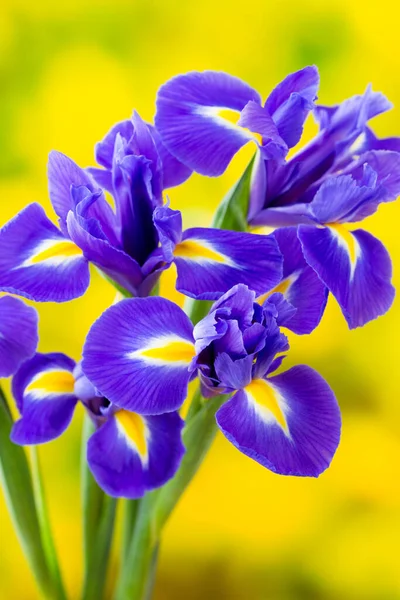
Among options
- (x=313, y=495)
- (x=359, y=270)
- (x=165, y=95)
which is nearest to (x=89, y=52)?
(x=165, y=95)

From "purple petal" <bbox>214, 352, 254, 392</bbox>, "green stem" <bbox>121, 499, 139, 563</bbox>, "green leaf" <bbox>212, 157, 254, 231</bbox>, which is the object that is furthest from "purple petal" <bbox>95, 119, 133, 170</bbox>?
"green stem" <bbox>121, 499, 139, 563</bbox>

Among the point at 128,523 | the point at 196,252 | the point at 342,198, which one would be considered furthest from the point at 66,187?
the point at 128,523

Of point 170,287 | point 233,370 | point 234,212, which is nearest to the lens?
point 233,370

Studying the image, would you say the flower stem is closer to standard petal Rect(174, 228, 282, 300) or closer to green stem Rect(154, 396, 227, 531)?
green stem Rect(154, 396, 227, 531)

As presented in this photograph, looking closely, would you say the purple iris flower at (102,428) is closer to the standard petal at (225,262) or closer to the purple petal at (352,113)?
the standard petal at (225,262)

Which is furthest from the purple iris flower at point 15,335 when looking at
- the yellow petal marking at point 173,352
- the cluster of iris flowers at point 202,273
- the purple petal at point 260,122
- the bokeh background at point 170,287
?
the bokeh background at point 170,287

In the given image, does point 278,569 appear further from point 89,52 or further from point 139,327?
point 89,52

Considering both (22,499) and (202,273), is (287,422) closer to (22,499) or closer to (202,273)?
(202,273)
